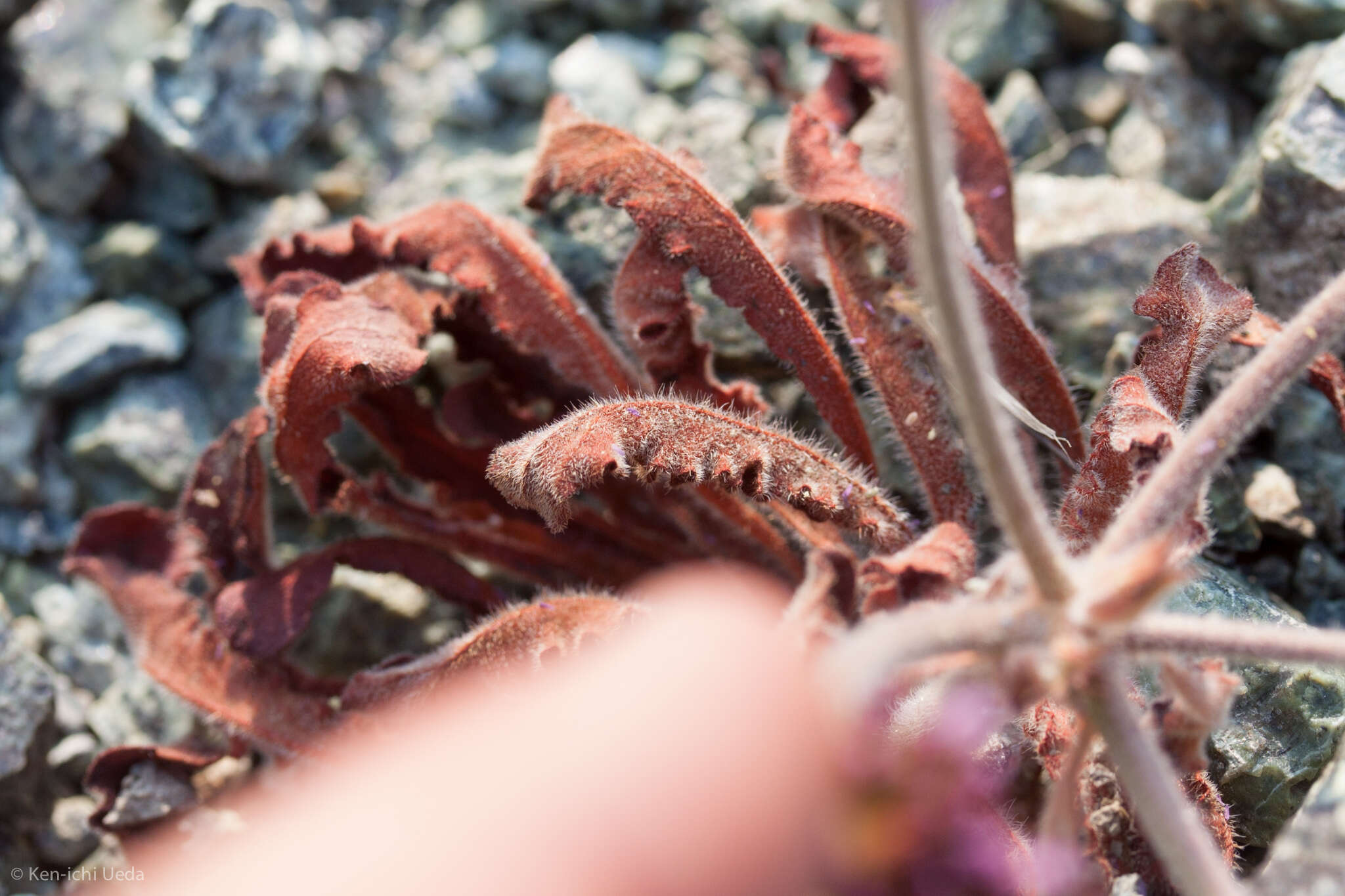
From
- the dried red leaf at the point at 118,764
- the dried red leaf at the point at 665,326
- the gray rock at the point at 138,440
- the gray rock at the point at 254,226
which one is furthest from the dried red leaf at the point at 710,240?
the dried red leaf at the point at 118,764

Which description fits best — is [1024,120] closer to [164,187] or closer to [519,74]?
[519,74]

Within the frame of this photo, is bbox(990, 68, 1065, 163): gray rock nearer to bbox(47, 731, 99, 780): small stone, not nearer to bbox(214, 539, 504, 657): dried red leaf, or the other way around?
bbox(214, 539, 504, 657): dried red leaf

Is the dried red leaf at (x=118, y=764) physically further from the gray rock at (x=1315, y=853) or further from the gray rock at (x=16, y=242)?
the gray rock at (x=1315, y=853)

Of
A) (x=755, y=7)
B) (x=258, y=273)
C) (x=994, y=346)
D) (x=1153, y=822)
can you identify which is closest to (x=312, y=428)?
Answer: (x=258, y=273)

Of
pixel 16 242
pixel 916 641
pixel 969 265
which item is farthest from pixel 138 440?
pixel 916 641

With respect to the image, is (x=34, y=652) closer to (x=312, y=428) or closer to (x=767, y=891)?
(x=312, y=428)

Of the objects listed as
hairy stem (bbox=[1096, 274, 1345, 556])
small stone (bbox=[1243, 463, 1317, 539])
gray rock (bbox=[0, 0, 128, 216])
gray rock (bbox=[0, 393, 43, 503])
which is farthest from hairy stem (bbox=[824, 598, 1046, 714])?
gray rock (bbox=[0, 0, 128, 216])

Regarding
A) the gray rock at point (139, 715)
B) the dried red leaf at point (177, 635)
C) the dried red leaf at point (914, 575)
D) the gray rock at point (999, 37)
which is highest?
the gray rock at point (999, 37)

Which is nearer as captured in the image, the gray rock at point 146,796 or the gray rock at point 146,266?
the gray rock at point 146,796
